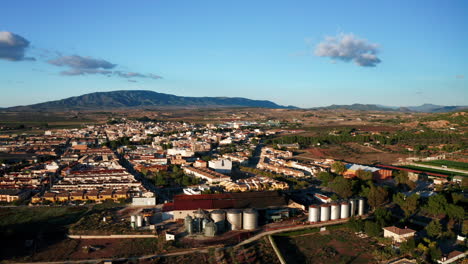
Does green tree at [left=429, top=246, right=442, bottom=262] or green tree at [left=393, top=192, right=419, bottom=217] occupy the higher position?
green tree at [left=393, top=192, right=419, bottom=217]

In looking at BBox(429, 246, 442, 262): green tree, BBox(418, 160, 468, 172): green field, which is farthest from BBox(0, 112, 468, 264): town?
BBox(418, 160, 468, 172): green field

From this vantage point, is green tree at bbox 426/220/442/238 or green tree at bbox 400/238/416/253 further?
green tree at bbox 426/220/442/238

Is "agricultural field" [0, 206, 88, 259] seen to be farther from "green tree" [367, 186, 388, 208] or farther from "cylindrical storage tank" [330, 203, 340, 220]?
"green tree" [367, 186, 388, 208]

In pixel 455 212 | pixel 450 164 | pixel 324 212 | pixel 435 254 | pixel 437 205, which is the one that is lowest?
pixel 435 254

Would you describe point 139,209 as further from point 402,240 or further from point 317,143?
point 317,143

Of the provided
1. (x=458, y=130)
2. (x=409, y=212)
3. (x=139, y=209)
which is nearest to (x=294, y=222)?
(x=409, y=212)

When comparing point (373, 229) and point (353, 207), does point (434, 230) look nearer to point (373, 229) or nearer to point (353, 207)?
point (373, 229)

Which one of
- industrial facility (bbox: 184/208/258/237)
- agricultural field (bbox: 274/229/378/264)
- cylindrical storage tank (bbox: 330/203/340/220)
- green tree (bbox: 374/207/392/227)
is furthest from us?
cylindrical storage tank (bbox: 330/203/340/220)

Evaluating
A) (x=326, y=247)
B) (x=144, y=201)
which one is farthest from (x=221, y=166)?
(x=326, y=247)
